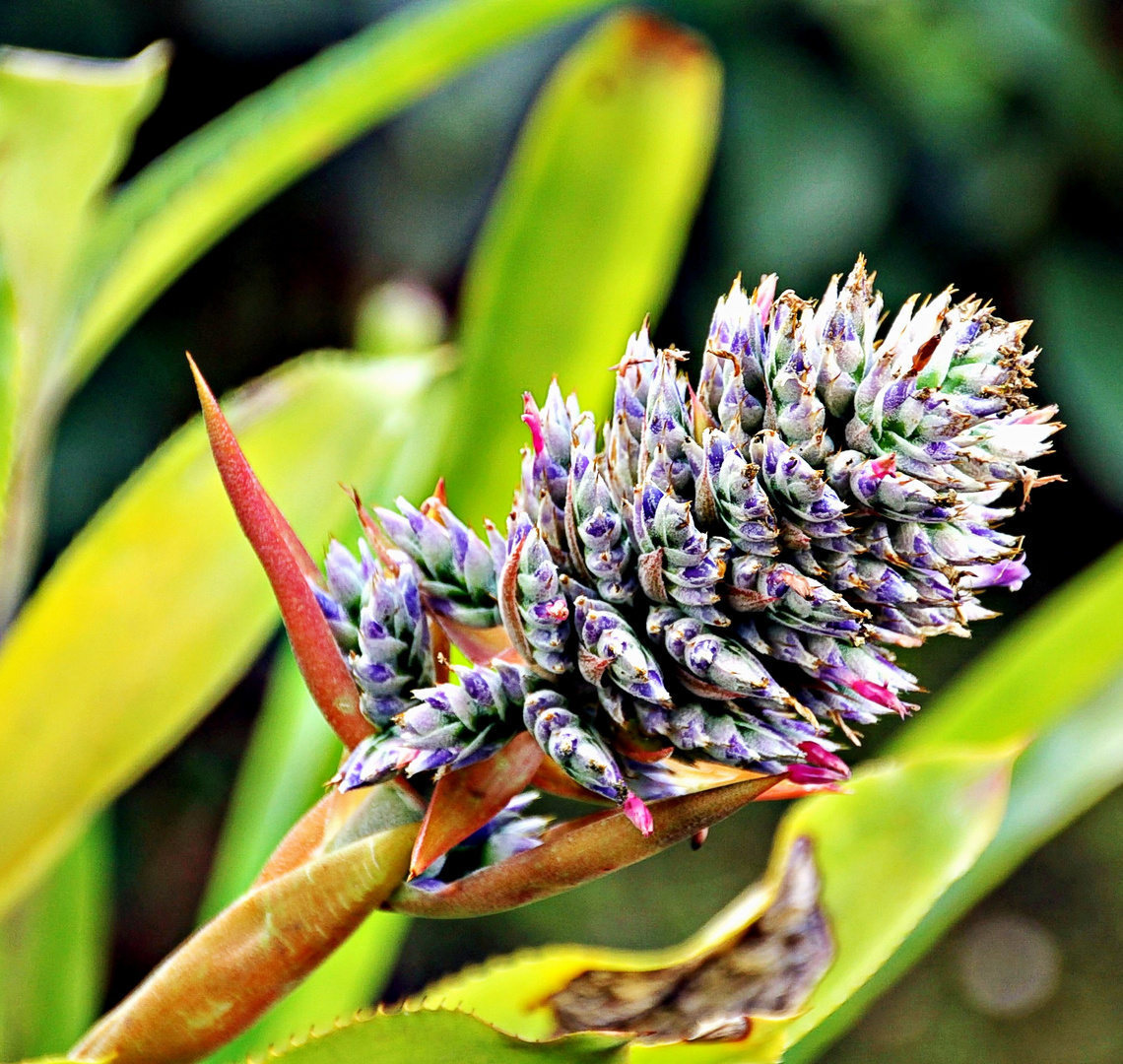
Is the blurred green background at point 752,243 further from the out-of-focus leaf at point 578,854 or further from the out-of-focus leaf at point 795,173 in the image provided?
the out-of-focus leaf at point 578,854

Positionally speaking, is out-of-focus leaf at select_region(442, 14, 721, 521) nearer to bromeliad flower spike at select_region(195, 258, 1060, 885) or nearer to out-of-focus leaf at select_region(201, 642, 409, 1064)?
out-of-focus leaf at select_region(201, 642, 409, 1064)

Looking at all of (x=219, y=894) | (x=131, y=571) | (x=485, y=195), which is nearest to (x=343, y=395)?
(x=131, y=571)

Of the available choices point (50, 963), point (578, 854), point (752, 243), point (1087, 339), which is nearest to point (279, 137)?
point (578, 854)

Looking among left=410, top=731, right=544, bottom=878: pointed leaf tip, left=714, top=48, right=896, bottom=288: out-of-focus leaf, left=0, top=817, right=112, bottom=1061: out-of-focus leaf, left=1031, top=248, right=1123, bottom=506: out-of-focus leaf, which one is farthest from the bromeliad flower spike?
left=1031, top=248, right=1123, bottom=506: out-of-focus leaf

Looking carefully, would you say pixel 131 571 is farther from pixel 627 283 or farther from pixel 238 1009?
pixel 627 283

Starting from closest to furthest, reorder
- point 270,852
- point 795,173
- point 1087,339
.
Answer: point 270,852 → point 795,173 → point 1087,339

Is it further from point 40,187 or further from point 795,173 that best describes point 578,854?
point 795,173
